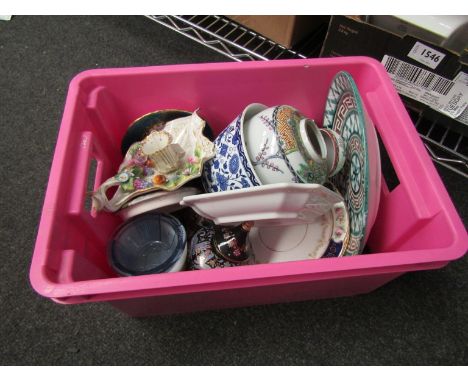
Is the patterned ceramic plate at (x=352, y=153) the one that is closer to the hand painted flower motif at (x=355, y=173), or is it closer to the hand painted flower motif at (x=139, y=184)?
the hand painted flower motif at (x=355, y=173)

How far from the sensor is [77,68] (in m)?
0.99

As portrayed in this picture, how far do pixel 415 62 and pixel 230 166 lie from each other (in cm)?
37

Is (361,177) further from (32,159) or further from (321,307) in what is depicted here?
(32,159)

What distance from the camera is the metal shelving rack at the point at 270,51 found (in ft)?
2.47

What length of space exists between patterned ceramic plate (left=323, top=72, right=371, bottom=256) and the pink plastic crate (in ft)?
0.13

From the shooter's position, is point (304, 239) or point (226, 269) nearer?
point (226, 269)

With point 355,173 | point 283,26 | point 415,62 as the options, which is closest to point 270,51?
point 283,26

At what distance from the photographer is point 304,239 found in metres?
0.60

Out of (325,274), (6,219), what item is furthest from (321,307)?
(6,219)

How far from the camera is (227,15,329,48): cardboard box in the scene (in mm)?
760

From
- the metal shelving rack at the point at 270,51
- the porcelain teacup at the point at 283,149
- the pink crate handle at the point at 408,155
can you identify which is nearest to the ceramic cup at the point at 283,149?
the porcelain teacup at the point at 283,149

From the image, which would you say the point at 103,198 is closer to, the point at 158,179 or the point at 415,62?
the point at 158,179

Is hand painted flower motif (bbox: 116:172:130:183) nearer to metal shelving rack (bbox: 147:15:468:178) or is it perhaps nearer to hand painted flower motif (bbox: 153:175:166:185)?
hand painted flower motif (bbox: 153:175:166:185)

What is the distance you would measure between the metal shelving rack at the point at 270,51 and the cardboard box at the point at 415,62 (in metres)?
0.06
